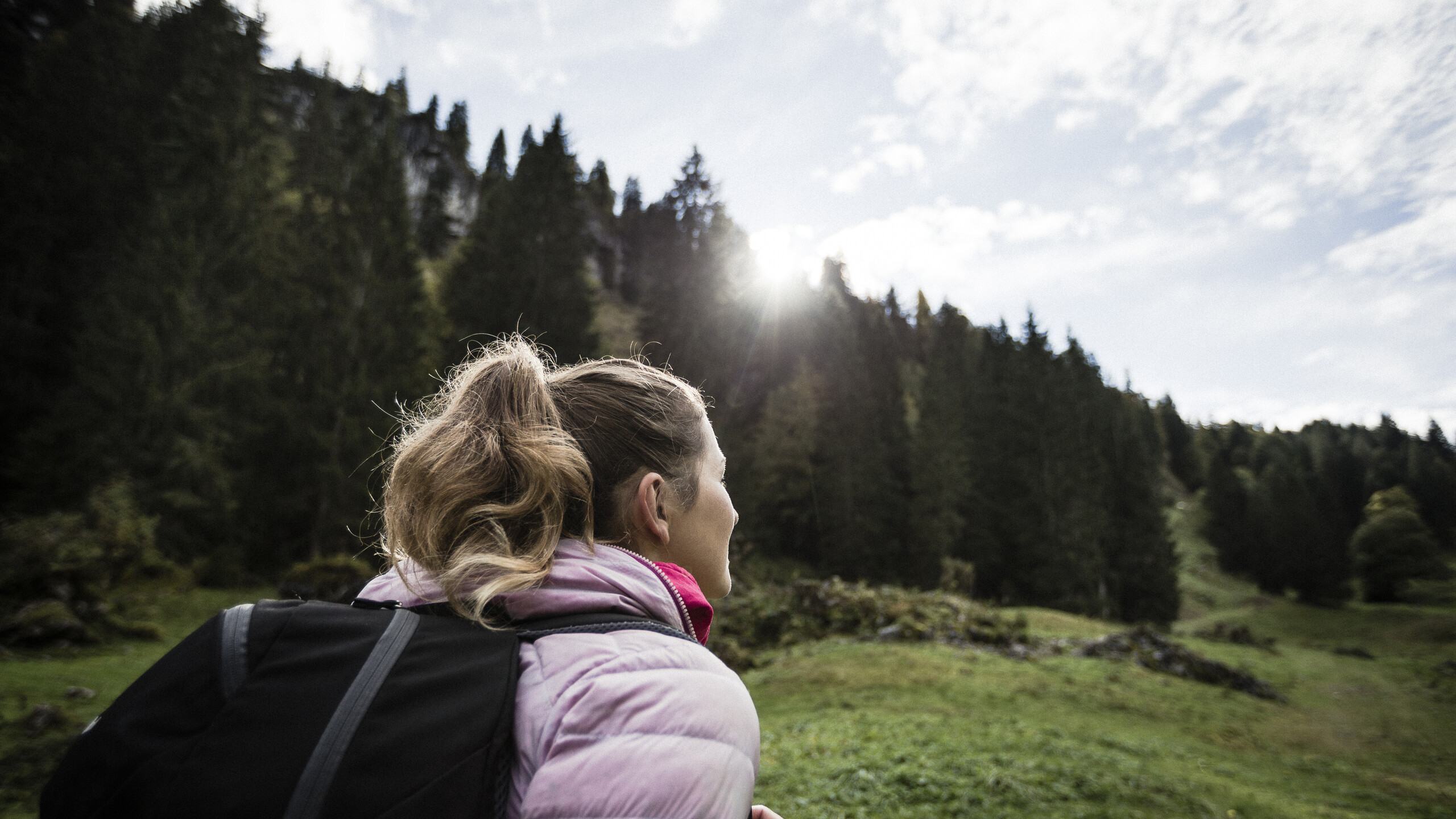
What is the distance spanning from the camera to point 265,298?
21.1 m

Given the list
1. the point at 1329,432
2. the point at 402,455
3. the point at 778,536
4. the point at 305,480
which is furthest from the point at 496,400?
the point at 1329,432

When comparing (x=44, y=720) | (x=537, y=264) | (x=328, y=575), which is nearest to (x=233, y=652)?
(x=44, y=720)

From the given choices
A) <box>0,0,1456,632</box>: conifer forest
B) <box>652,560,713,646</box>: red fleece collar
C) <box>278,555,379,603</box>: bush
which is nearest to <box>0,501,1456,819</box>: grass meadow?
<box>278,555,379,603</box>: bush

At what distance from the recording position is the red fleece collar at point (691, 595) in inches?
54.2

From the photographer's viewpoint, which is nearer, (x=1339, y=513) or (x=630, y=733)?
(x=630, y=733)

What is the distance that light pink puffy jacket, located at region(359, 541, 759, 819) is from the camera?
2.83 feet

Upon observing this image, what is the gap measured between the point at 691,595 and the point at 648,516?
218 mm

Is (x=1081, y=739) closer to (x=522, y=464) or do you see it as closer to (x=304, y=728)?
(x=522, y=464)

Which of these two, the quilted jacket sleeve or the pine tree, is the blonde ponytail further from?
the pine tree

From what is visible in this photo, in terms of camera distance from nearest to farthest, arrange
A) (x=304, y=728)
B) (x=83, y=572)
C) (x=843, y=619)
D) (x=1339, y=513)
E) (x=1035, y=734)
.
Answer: (x=304, y=728)
(x=1035, y=734)
(x=83, y=572)
(x=843, y=619)
(x=1339, y=513)

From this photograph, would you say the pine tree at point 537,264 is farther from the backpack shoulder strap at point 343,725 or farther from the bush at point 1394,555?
the bush at point 1394,555

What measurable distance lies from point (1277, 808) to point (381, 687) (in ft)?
30.5

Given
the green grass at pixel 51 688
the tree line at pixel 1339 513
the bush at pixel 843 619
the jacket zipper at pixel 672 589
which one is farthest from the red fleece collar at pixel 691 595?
the tree line at pixel 1339 513

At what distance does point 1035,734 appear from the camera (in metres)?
8.46
